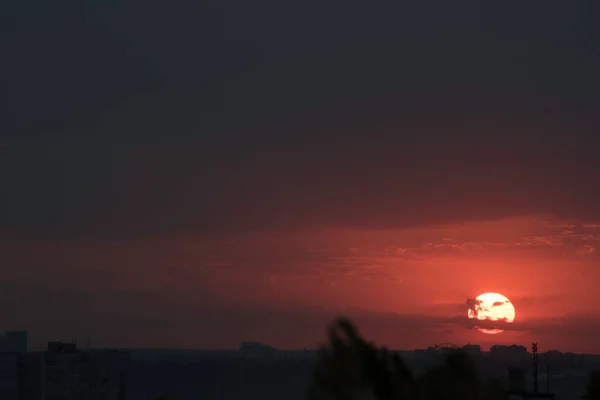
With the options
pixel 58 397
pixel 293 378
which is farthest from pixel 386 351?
pixel 293 378

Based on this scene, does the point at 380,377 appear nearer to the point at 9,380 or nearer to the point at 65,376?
the point at 65,376

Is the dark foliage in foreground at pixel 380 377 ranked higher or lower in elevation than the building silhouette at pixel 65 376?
higher

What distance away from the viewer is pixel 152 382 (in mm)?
193375

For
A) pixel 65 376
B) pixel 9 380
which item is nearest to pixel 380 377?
pixel 65 376

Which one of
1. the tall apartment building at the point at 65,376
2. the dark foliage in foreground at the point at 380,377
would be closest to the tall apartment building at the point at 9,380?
the tall apartment building at the point at 65,376

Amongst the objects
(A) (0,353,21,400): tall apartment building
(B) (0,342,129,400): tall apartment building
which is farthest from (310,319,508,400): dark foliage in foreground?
(A) (0,353,21,400): tall apartment building

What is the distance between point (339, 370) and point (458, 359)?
1578mm

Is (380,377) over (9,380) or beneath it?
over

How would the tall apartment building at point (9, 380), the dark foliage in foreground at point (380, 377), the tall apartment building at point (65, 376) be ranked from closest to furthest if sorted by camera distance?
the dark foliage in foreground at point (380, 377), the tall apartment building at point (65, 376), the tall apartment building at point (9, 380)

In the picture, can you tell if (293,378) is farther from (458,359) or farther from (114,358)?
(458,359)

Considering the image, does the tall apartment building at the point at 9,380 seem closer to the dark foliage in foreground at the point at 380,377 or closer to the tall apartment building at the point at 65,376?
the tall apartment building at the point at 65,376

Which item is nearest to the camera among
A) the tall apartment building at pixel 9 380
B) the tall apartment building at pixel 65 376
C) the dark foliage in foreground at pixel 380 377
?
the dark foliage in foreground at pixel 380 377

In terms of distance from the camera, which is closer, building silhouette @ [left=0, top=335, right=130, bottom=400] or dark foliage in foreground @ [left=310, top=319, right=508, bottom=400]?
dark foliage in foreground @ [left=310, top=319, right=508, bottom=400]

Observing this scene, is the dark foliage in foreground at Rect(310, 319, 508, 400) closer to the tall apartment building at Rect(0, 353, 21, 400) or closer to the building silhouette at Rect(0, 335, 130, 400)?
the building silhouette at Rect(0, 335, 130, 400)
